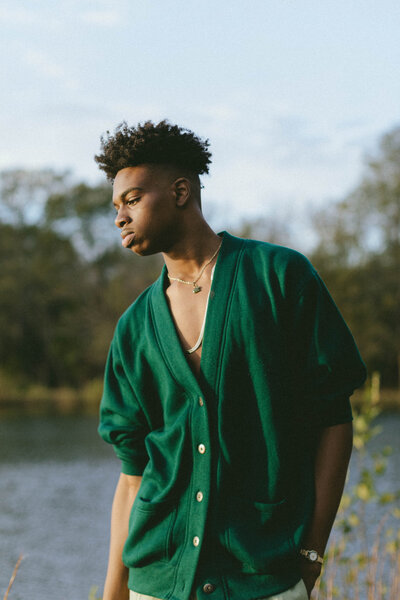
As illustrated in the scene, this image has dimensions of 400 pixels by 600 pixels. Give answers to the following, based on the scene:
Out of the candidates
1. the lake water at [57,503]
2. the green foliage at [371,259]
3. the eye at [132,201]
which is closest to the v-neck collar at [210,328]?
the eye at [132,201]

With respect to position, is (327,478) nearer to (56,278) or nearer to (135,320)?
(135,320)

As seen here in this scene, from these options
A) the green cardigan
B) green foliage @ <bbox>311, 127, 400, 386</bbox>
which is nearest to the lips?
the green cardigan

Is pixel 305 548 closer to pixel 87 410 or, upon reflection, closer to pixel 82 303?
pixel 87 410

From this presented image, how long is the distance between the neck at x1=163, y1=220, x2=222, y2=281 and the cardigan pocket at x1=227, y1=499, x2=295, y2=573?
0.64 meters

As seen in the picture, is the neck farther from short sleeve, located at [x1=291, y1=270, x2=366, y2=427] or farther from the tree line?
the tree line

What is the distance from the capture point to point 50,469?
1778cm

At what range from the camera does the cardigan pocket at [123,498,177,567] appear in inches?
76.4

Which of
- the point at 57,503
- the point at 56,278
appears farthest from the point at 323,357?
the point at 56,278

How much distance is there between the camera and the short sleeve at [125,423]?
2.13 m

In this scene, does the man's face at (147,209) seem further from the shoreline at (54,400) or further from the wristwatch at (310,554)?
the shoreline at (54,400)

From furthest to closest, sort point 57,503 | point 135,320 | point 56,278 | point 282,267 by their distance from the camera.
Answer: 1. point 56,278
2. point 57,503
3. point 135,320
4. point 282,267

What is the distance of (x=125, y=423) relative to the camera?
2.14m

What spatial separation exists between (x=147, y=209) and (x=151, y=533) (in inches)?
32.8

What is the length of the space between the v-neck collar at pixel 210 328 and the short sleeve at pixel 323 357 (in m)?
0.19
